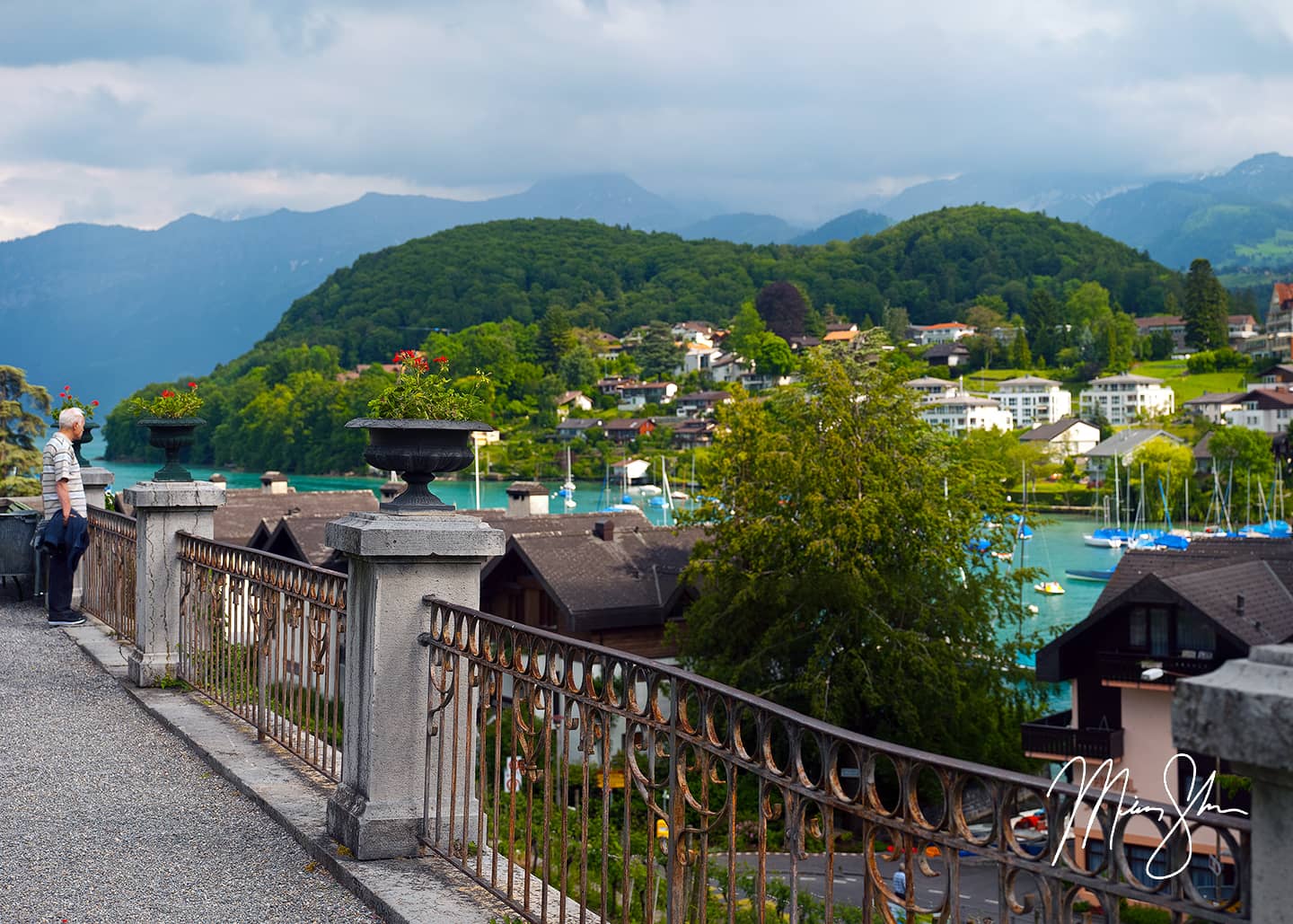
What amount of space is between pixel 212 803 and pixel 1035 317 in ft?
588

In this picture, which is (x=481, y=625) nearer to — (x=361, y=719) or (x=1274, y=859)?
(x=361, y=719)

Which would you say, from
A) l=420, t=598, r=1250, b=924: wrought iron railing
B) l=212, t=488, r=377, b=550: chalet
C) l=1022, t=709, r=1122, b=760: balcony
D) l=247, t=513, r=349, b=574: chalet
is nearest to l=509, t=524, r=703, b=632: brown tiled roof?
l=247, t=513, r=349, b=574: chalet

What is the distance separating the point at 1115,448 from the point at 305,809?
118 meters

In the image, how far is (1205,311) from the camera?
167m

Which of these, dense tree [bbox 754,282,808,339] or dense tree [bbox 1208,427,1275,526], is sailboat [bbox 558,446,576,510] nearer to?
dense tree [bbox 1208,427,1275,526]

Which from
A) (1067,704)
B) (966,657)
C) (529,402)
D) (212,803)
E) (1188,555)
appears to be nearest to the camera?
(212,803)

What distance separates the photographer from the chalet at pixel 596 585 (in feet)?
103

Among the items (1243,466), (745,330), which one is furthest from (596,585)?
(745,330)

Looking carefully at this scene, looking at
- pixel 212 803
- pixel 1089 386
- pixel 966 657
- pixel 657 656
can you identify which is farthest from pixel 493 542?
pixel 1089 386

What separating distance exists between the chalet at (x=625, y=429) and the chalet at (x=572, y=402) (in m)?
12.8

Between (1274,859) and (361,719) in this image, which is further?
(361,719)

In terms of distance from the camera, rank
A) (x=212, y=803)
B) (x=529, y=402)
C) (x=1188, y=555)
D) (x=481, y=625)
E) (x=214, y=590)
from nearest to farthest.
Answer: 1. (x=481, y=625)
2. (x=212, y=803)
3. (x=214, y=590)
4. (x=1188, y=555)
5. (x=529, y=402)

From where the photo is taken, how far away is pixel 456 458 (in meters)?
5.16

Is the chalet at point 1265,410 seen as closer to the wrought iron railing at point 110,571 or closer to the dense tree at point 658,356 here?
the dense tree at point 658,356
